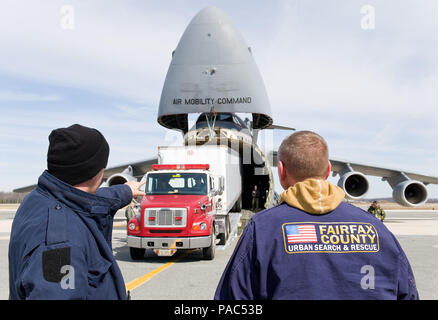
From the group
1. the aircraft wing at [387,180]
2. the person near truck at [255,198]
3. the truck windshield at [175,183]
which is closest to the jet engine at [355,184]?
the aircraft wing at [387,180]

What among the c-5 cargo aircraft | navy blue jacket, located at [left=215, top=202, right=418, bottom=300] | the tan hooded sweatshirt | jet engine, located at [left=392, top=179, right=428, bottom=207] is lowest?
jet engine, located at [left=392, top=179, right=428, bottom=207]

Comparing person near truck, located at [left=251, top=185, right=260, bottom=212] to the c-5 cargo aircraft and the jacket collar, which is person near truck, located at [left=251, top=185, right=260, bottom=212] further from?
the jacket collar

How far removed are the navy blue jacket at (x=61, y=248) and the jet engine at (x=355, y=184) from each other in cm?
1572

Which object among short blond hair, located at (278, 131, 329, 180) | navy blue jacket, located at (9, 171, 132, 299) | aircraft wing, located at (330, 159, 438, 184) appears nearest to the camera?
navy blue jacket, located at (9, 171, 132, 299)

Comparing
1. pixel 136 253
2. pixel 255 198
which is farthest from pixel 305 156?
pixel 255 198

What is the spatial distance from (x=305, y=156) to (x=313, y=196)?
228 mm

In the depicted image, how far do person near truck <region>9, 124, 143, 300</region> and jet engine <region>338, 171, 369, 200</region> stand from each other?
51.5ft

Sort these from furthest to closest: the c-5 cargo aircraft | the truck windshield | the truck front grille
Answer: the c-5 cargo aircraft, the truck windshield, the truck front grille

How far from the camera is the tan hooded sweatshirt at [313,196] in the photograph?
182 centimetres

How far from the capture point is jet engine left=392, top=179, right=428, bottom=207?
17.9 meters

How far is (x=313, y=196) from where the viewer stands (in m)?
1.85

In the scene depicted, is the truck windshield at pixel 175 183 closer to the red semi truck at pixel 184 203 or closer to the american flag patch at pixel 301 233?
the red semi truck at pixel 184 203

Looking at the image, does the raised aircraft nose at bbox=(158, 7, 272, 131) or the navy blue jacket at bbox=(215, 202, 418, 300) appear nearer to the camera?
the navy blue jacket at bbox=(215, 202, 418, 300)

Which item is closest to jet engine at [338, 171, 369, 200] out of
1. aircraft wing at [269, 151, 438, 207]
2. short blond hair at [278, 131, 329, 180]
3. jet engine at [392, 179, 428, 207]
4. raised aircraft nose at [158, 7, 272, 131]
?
aircraft wing at [269, 151, 438, 207]
